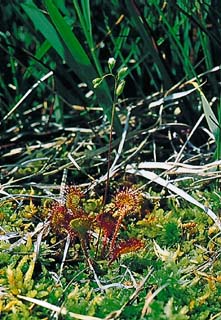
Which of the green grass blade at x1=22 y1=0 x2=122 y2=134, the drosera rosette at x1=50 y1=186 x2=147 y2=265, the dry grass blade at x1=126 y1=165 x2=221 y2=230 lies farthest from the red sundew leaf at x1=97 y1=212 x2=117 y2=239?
the green grass blade at x1=22 y1=0 x2=122 y2=134

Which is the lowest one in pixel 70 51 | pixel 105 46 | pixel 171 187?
pixel 171 187

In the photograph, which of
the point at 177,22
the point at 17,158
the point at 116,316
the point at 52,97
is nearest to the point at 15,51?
the point at 52,97

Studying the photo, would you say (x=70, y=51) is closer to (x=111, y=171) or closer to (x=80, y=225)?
(x=111, y=171)

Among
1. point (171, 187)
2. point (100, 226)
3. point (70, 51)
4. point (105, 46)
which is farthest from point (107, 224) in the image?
point (105, 46)

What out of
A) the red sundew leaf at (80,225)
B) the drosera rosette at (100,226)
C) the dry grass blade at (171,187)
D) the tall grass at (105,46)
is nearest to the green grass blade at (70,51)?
the tall grass at (105,46)

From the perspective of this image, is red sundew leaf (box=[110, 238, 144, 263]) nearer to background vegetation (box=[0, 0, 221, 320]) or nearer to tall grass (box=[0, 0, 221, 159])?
background vegetation (box=[0, 0, 221, 320])

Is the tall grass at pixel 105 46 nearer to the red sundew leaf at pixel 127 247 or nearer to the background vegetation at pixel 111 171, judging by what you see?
the background vegetation at pixel 111 171

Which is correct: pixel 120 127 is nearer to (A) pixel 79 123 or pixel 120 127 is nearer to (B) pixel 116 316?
(A) pixel 79 123

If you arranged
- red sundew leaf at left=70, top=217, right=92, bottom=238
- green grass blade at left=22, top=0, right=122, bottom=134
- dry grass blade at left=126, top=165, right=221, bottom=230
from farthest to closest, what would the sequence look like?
green grass blade at left=22, top=0, right=122, bottom=134 < dry grass blade at left=126, top=165, right=221, bottom=230 < red sundew leaf at left=70, top=217, right=92, bottom=238
